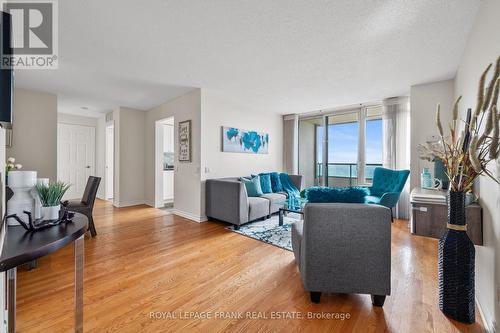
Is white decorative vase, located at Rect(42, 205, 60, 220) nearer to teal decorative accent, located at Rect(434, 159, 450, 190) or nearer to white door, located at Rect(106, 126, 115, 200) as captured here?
teal decorative accent, located at Rect(434, 159, 450, 190)

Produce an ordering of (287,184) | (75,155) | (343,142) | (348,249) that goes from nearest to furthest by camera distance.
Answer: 1. (348,249)
2. (287,184)
3. (343,142)
4. (75,155)

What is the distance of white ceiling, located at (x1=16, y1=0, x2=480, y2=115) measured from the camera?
1.91 meters

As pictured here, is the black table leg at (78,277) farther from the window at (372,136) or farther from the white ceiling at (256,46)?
the window at (372,136)

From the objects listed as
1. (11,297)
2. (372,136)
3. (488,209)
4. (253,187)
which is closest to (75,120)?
(253,187)

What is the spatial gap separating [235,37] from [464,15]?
6.87ft

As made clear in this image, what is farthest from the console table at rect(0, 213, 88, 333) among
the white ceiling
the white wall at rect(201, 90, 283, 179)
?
the white wall at rect(201, 90, 283, 179)

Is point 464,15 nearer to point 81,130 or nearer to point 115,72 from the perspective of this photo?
point 115,72

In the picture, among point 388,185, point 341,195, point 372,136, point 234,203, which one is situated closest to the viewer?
point 341,195

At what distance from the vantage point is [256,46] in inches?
98.7

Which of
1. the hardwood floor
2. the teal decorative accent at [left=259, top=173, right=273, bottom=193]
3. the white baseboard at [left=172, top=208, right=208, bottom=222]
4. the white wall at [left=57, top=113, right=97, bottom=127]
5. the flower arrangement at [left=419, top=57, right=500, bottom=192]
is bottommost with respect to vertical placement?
the hardwood floor

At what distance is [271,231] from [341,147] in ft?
10.3

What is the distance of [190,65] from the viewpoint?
9.95ft

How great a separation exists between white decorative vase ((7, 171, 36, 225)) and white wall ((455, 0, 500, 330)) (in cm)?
271

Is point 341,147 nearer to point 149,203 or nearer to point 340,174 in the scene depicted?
point 340,174
